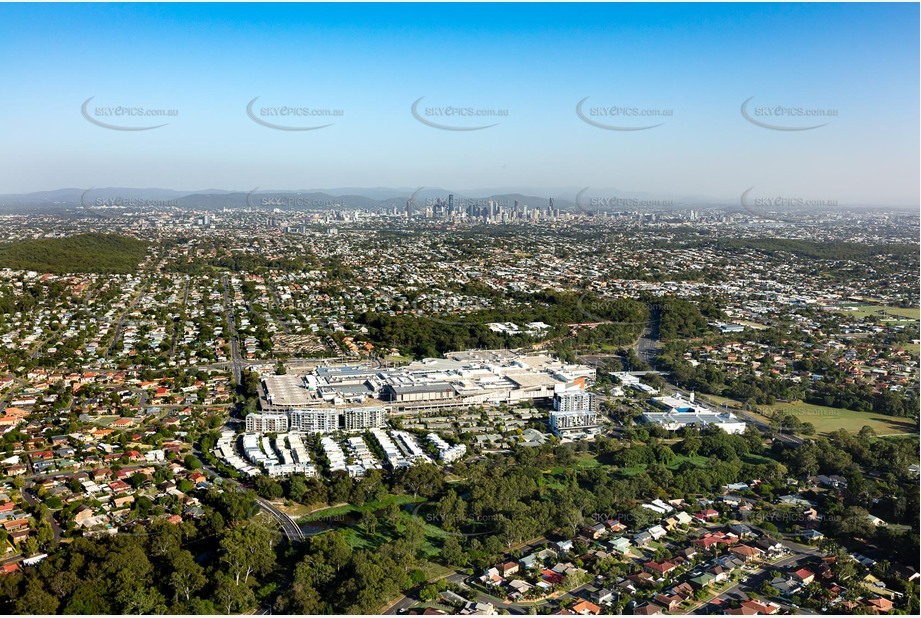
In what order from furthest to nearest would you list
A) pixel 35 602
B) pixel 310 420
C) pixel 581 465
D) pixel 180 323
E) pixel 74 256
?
pixel 74 256 < pixel 180 323 < pixel 310 420 < pixel 581 465 < pixel 35 602

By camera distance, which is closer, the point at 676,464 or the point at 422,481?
the point at 422,481

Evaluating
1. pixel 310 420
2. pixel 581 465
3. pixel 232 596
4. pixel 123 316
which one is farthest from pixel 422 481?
pixel 123 316

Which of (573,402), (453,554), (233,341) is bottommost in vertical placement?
(453,554)

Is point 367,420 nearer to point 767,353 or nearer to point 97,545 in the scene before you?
point 97,545

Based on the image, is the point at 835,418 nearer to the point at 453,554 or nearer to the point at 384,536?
the point at 453,554

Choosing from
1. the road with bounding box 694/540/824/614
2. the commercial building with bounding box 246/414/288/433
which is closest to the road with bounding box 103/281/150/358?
the commercial building with bounding box 246/414/288/433

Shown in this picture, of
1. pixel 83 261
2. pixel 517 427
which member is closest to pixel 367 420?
pixel 517 427

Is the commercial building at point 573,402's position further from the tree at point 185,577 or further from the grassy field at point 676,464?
the tree at point 185,577

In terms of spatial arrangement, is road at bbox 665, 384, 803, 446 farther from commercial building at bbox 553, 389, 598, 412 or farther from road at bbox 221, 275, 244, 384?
road at bbox 221, 275, 244, 384
